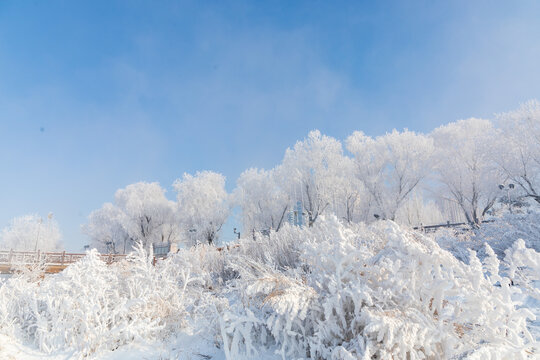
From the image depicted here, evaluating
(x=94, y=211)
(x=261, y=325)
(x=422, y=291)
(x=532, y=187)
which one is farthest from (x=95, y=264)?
(x=94, y=211)

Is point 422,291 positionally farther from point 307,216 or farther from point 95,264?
point 307,216

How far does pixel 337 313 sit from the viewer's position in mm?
2330

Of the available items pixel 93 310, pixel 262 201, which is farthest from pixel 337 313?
pixel 262 201

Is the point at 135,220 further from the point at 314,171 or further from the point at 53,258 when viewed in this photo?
the point at 314,171

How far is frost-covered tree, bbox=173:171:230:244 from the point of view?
107ft

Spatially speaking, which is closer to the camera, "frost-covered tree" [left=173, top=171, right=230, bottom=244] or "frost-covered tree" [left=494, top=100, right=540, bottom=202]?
"frost-covered tree" [left=494, top=100, right=540, bottom=202]

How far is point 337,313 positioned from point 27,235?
50122 mm

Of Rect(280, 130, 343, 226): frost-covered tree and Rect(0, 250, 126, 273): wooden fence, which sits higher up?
Rect(280, 130, 343, 226): frost-covered tree

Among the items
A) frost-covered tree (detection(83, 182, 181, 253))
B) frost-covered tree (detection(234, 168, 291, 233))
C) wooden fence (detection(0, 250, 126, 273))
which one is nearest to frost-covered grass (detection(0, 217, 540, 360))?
wooden fence (detection(0, 250, 126, 273))

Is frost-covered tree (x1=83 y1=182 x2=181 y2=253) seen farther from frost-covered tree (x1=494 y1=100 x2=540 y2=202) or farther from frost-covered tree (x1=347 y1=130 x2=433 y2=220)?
frost-covered tree (x1=494 y1=100 x2=540 y2=202)

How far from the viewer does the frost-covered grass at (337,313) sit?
6.58ft

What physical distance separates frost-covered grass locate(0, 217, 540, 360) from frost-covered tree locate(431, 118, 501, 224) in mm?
25216

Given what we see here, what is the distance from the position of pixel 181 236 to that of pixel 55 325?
1420 inches

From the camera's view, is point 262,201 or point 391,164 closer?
point 391,164
